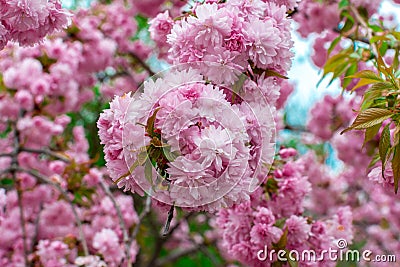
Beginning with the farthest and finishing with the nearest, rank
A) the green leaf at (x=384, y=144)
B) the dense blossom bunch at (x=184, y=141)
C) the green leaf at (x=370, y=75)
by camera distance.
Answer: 1. the green leaf at (x=370, y=75)
2. the green leaf at (x=384, y=144)
3. the dense blossom bunch at (x=184, y=141)

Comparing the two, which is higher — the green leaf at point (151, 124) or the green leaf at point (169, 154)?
the green leaf at point (151, 124)

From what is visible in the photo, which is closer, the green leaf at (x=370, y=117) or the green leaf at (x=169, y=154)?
the green leaf at (x=169, y=154)

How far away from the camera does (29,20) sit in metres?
A: 1.32

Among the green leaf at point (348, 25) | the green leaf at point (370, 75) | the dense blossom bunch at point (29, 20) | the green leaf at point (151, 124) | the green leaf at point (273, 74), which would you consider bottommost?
the green leaf at point (151, 124)

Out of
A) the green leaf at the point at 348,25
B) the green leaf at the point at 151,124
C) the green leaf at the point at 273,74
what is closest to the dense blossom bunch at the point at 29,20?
the green leaf at the point at 151,124

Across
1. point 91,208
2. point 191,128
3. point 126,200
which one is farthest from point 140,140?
point 126,200

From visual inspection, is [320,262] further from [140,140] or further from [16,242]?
[16,242]

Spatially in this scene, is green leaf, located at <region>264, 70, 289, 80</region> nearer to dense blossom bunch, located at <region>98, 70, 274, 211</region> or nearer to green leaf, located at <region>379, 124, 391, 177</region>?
dense blossom bunch, located at <region>98, 70, 274, 211</region>

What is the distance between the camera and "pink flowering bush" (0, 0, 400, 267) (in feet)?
3.72

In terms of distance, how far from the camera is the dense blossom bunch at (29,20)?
1.29 m

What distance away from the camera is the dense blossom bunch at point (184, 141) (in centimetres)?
110

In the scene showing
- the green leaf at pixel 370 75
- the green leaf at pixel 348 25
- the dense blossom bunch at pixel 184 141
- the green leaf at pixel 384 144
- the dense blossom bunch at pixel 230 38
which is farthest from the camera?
the green leaf at pixel 348 25

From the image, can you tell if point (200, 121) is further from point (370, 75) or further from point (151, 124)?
point (370, 75)

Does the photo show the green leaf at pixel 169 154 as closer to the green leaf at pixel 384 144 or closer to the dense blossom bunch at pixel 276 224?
the green leaf at pixel 384 144
